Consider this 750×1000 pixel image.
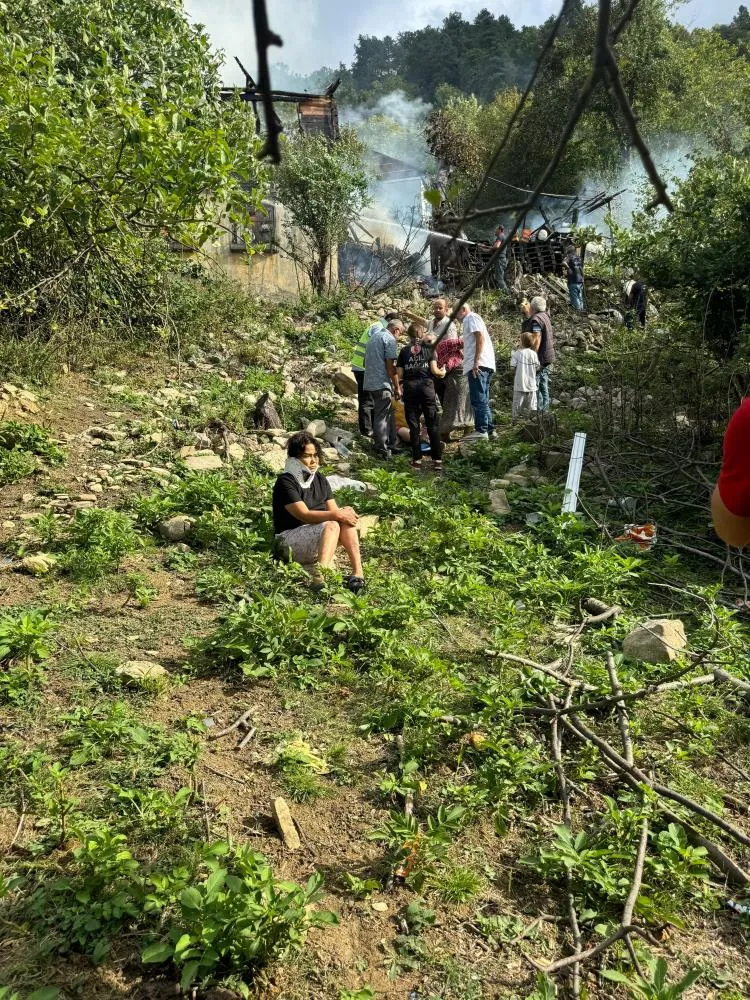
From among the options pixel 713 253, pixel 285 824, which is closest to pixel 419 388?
pixel 713 253

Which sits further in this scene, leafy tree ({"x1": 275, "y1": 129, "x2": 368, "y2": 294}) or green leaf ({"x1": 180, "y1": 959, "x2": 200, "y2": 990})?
leafy tree ({"x1": 275, "y1": 129, "x2": 368, "y2": 294})

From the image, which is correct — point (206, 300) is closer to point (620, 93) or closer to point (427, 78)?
point (620, 93)

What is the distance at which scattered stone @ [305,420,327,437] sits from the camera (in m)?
8.23

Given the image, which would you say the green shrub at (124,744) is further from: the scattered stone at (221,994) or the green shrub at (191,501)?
the green shrub at (191,501)

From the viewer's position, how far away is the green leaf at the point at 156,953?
7.35ft

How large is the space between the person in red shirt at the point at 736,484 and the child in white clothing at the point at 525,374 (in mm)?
6825

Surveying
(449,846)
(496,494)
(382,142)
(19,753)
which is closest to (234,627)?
(19,753)

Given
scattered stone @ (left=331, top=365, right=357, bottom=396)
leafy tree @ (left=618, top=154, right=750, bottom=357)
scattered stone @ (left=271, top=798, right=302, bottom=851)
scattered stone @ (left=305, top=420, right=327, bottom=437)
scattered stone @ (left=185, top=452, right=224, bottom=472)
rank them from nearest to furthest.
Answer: scattered stone @ (left=271, top=798, right=302, bottom=851)
scattered stone @ (left=185, top=452, right=224, bottom=472)
leafy tree @ (left=618, top=154, right=750, bottom=357)
scattered stone @ (left=305, top=420, right=327, bottom=437)
scattered stone @ (left=331, top=365, right=357, bottom=396)

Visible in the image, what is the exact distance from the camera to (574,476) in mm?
6715

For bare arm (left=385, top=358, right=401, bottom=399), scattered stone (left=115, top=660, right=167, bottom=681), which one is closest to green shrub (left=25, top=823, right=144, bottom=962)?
scattered stone (left=115, top=660, right=167, bottom=681)

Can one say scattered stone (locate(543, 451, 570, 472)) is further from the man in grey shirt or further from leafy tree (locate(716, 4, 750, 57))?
leafy tree (locate(716, 4, 750, 57))

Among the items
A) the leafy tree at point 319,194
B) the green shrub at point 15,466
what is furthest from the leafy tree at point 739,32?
the green shrub at point 15,466

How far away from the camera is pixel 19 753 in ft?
10.6

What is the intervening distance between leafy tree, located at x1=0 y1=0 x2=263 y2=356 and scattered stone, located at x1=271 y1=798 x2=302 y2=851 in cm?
468
